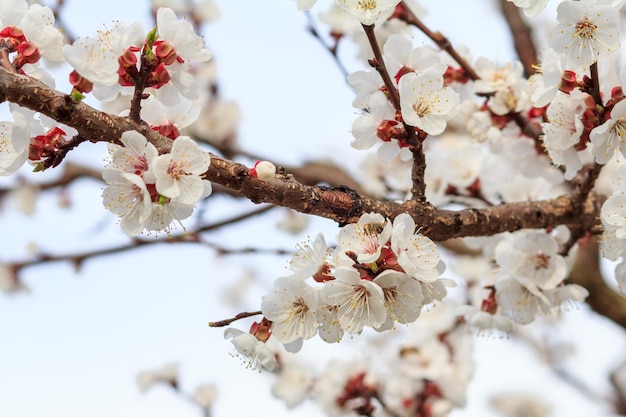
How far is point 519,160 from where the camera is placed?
1938 mm

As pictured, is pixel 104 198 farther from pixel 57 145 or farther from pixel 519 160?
pixel 519 160

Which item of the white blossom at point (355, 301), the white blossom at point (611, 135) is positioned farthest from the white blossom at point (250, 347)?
the white blossom at point (611, 135)

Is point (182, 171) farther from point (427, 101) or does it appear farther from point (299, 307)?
point (427, 101)

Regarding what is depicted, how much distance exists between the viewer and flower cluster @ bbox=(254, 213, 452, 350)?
114 cm

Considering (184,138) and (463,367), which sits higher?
(184,138)

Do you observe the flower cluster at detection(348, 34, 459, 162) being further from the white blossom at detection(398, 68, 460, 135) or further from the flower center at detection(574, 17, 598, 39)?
the flower center at detection(574, 17, 598, 39)

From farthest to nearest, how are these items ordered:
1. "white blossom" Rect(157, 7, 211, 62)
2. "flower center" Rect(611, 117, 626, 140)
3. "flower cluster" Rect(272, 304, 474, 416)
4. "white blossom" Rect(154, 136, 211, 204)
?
"flower cluster" Rect(272, 304, 474, 416) < "flower center" Rect(611, 117, 626, 140) < "white blossom" Rect(157, 7, 211, 62) < "white blossom" Rect(154, 136, 211, 204)

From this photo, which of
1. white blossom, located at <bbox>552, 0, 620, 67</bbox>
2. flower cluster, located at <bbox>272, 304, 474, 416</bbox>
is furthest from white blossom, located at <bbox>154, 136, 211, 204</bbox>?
flower cluster, located at <bbox>272, 304, 474, 416</bbox>

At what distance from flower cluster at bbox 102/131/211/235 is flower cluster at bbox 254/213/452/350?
0.26 metres

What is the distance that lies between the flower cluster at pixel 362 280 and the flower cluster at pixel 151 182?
0.26m

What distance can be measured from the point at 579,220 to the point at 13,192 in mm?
3673

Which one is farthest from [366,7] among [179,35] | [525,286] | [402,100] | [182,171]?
[525,286]

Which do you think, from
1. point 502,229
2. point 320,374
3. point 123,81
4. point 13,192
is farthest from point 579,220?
point 13,192

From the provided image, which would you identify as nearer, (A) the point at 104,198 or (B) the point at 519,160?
(A) the point at 104,198
